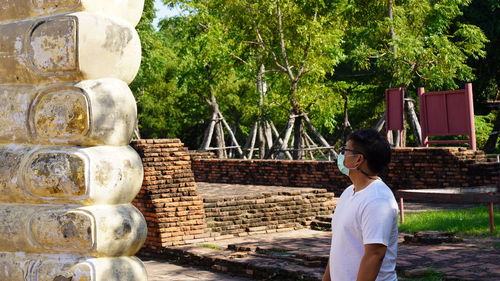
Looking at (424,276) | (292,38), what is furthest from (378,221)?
(292,38)

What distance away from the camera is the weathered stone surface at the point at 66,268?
267 cm

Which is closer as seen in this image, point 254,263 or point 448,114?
point 254,263

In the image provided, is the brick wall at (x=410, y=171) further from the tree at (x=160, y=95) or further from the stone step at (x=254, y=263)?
the tree at (x=160, y=95)

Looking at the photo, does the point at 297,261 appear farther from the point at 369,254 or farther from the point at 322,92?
the point at 322,92

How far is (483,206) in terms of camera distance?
12227 millimetres

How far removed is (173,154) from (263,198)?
159 centimetres

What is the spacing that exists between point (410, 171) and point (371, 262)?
11362 millimetres

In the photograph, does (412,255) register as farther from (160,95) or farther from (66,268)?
(160,95)

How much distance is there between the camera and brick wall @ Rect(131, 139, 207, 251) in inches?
387

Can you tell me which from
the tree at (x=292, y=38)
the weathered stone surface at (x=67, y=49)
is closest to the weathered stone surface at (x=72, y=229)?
the weathered stone surface at (x=67, y=49)

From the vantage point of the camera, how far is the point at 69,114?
2.70 metres

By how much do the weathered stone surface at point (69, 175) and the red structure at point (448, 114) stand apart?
38.0 ft

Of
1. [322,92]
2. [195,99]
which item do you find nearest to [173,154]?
[322,92]

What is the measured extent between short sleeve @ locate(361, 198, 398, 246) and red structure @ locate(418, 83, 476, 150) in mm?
11214
